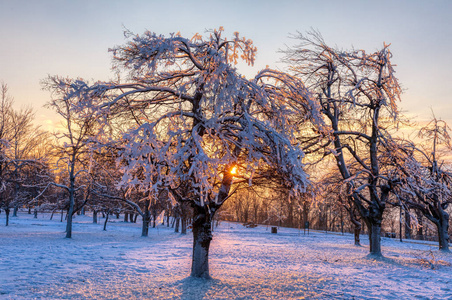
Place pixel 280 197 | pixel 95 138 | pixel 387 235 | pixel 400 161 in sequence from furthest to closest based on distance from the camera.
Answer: pixel 387 235
pixel 400 161
pixel 280 197
pixel 95 138

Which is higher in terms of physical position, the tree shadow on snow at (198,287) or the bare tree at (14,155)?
the bare tree at (14,155)

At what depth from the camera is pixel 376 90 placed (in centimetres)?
1414

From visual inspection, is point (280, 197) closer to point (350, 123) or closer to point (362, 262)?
point (362, 262)

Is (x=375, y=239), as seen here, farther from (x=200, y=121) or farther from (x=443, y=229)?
(x=200, y=121)

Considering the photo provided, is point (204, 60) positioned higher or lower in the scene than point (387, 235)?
higher

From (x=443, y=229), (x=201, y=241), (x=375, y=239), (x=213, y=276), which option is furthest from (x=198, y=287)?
(x=443, y=229)

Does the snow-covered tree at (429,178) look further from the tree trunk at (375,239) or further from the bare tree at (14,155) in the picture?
the bare tree at (14,155)

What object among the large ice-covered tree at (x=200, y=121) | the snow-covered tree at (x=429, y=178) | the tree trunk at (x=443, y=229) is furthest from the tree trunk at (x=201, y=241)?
the tree trunk at (x=443, y=229)

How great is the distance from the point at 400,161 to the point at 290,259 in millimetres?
6794

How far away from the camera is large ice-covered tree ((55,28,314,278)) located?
22.0 ft

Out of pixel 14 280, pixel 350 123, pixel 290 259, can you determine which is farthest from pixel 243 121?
pixel 350 123

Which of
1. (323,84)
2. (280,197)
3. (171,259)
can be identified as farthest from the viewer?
(323,84)

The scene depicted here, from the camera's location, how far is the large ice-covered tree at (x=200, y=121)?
671 centimetres

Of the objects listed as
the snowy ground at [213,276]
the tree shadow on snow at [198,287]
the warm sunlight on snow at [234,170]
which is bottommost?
the snowy ground at [213,276]
